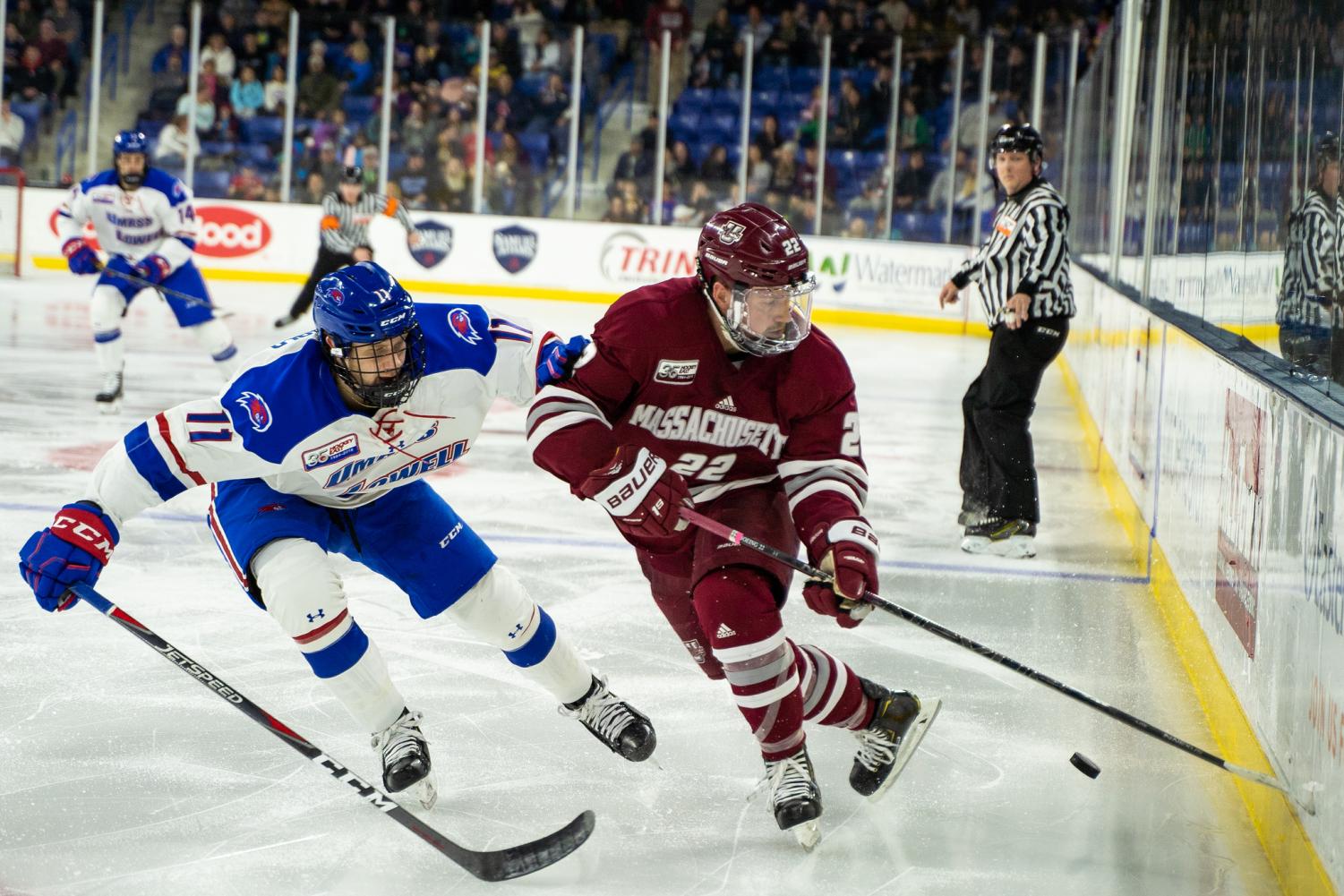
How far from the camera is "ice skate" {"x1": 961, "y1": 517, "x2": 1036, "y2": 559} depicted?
183 inches

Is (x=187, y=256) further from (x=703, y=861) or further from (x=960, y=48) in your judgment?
(x=960, y=48)

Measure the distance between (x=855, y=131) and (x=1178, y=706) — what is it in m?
9.89

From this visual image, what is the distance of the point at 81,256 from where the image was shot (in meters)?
6.66

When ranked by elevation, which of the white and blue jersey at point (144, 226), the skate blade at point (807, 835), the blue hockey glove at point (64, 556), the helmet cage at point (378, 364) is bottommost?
the skate blade at point (807, 835)

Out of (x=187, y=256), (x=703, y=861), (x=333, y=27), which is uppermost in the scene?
(x=333, y=27)

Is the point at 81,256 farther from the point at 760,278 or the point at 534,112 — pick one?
the point at 534,112

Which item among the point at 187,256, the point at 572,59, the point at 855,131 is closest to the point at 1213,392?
the point at 187,256

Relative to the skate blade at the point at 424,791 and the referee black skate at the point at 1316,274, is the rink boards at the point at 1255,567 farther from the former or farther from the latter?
the skate blade at the point at 424,791

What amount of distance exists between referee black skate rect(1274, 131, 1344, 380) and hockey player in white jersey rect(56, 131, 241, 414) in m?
5.18

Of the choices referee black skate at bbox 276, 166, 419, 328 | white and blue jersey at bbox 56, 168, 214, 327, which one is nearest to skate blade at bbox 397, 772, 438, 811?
white and blue jersey at bbox 56, 168, 214, 327

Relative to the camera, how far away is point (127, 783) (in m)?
2.63

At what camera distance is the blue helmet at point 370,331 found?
232cm

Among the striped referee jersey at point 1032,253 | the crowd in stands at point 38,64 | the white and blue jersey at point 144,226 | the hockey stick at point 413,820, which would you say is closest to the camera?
the hockey stick at point 413,820

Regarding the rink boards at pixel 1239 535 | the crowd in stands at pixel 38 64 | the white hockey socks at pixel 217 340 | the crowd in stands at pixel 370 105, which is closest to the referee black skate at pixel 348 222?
the crowd in stands at pixel 370 105
